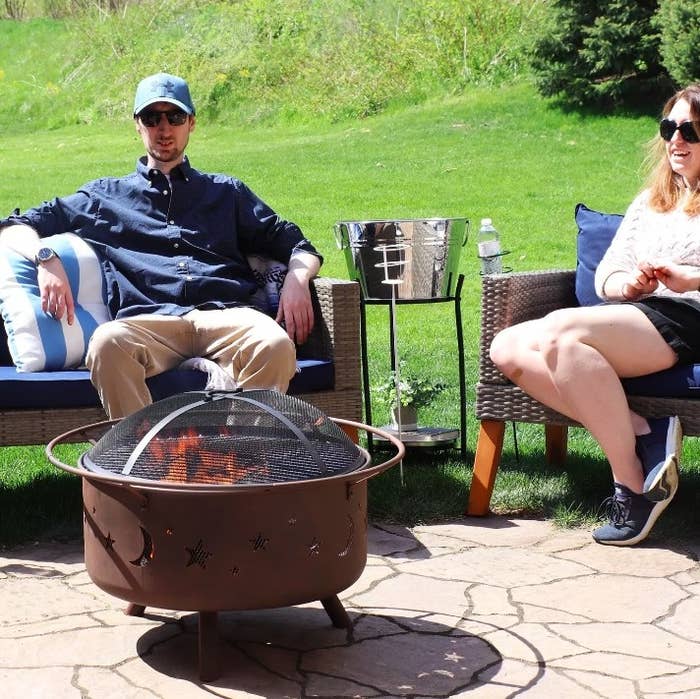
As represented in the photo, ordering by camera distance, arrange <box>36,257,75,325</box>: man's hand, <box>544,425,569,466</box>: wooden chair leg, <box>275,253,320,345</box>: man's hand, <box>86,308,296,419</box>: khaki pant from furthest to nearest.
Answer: <box>544,425,569,466</box>: wooden chair leg, <box>275,253,320,345</box>: man's hand, <box>36,257,75,325</box>: man's hand, <box>86,308,296,419</box>: khaki pant

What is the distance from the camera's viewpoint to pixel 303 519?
8.25ft

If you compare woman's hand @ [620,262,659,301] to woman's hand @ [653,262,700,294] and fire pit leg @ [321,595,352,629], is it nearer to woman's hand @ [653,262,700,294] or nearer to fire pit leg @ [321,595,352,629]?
woman's hand @ [653,262,700,294]

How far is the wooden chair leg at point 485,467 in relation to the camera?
3857 mm

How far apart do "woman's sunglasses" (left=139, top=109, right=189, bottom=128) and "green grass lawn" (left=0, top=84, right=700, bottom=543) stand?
124 centimetres

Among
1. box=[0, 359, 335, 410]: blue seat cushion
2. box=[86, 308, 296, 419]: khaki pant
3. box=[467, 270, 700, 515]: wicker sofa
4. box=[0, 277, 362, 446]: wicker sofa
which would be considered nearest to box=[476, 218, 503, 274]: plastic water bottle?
box=[467, 270, 700, 515]: wicker sofa

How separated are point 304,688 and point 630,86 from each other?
453 inches

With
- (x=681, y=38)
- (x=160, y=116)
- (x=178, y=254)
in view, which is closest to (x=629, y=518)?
(x=178, y=254)

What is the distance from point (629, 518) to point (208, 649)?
1469 mm

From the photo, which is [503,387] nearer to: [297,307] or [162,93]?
[297,307]

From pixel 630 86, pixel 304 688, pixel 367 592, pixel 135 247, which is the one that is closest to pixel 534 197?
pixel 630 86

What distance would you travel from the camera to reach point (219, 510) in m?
2.46

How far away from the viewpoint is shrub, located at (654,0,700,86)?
11.5 meters

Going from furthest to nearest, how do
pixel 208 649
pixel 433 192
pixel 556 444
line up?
pixel 433 192 → pixel 556 444 → pixel 208 649

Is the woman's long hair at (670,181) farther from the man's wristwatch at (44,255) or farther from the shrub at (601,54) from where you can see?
the shrub at (601,54)
